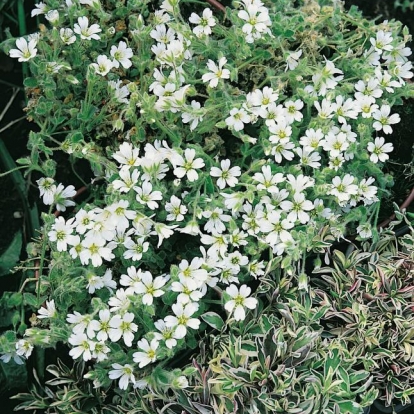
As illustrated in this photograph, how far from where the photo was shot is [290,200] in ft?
4.11

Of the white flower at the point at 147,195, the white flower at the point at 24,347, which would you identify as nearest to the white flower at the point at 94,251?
the white flower at the point at 147,195

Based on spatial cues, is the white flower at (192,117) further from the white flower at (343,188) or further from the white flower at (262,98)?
the white flower at (343,188)

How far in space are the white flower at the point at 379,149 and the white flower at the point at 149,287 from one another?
51cm

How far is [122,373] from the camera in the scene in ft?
3.94

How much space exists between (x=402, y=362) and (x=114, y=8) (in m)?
1.01

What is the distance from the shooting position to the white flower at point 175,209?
1221mm

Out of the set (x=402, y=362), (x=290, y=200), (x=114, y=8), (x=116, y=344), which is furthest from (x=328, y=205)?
(x=114, y=8)

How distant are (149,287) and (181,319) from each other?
84mm

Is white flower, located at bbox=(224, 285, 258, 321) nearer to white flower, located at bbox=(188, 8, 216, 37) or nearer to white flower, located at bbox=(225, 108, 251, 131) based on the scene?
white flower, located at bbox=(225, 108, 251, 131)

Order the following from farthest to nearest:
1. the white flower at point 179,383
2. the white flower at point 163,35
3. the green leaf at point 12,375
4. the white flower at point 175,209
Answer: the green leaf at point 12,375, the white flower at point 163,35, the white flower at point 175,209, the white flower at point 179,383

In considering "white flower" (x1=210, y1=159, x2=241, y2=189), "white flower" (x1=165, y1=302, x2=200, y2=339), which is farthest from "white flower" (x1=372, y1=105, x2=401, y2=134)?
"white flower" (x1=165, y1=302, x2=200, y2=339)

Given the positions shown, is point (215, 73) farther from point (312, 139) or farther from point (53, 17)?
point (53, 17)

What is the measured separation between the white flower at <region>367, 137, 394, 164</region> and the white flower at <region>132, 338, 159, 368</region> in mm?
587

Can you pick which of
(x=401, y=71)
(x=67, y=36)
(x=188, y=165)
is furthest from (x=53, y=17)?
(x=401, y=71)
